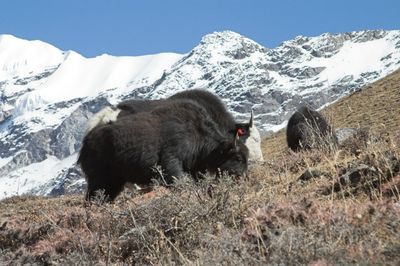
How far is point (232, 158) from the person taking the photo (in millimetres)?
10734

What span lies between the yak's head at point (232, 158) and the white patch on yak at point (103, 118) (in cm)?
187

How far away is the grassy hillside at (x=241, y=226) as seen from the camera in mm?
4363

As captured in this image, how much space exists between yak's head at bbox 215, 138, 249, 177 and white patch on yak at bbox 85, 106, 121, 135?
187cm

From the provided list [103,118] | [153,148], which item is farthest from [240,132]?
[103,118]

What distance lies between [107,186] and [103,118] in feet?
5.61

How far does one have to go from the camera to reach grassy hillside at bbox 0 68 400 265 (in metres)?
4.36

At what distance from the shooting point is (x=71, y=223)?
7500mm

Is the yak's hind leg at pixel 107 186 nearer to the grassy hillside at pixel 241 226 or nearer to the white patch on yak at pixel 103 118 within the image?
the white patch on yak at pixel 103 118

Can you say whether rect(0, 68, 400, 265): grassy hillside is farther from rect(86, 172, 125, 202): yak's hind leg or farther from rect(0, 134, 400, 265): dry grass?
rect(86, 172, 125, 202): yak's hind leg

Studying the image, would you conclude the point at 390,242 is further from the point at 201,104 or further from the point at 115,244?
the point at 201,104

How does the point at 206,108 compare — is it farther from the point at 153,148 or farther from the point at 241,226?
the point at 241,226

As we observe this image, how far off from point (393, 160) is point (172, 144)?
13.4 feet

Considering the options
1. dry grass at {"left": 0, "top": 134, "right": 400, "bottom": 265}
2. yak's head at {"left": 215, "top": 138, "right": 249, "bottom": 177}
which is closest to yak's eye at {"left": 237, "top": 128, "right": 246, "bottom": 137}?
yak's head at {"left": 215, "top": 138, "right": 249, "bottom": 177}

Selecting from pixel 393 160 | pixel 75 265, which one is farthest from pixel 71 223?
pixel 393 160
